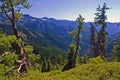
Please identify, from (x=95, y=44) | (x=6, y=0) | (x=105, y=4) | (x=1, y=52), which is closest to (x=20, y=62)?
(x=1, y=52)

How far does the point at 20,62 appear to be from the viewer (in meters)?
24.2

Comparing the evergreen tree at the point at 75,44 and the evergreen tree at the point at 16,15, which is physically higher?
the evergreen tree at the point at 16,15

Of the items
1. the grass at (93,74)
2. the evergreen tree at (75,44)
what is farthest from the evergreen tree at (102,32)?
the grass at (93,74)

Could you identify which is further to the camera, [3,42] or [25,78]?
[25,78]

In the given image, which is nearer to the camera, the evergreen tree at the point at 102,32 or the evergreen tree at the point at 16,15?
the evergreen tree at the point at 16,15

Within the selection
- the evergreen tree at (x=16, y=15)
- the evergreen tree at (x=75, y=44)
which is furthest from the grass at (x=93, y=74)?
the evergreen tree at (x=75, y=44)

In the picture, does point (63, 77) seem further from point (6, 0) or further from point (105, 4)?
point (105, 4)

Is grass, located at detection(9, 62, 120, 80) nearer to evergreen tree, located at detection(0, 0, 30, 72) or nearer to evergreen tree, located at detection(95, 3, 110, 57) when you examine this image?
evergreen tree, located at detection(0, 0, 30, 72)

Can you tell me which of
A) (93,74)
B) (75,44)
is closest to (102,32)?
(75,44)

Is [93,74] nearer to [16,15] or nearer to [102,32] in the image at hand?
[16,15]

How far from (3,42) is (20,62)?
5.88 m

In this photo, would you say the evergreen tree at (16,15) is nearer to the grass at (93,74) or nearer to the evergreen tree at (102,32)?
the grass at (93,74)

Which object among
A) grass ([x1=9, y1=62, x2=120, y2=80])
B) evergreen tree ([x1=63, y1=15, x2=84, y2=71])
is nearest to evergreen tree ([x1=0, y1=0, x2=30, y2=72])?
grass ([x1=9, y1=62, x2=120, y2=80])

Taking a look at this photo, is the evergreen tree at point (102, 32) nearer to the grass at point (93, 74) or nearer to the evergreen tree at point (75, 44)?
the evergreen tree at point (75, 44)
